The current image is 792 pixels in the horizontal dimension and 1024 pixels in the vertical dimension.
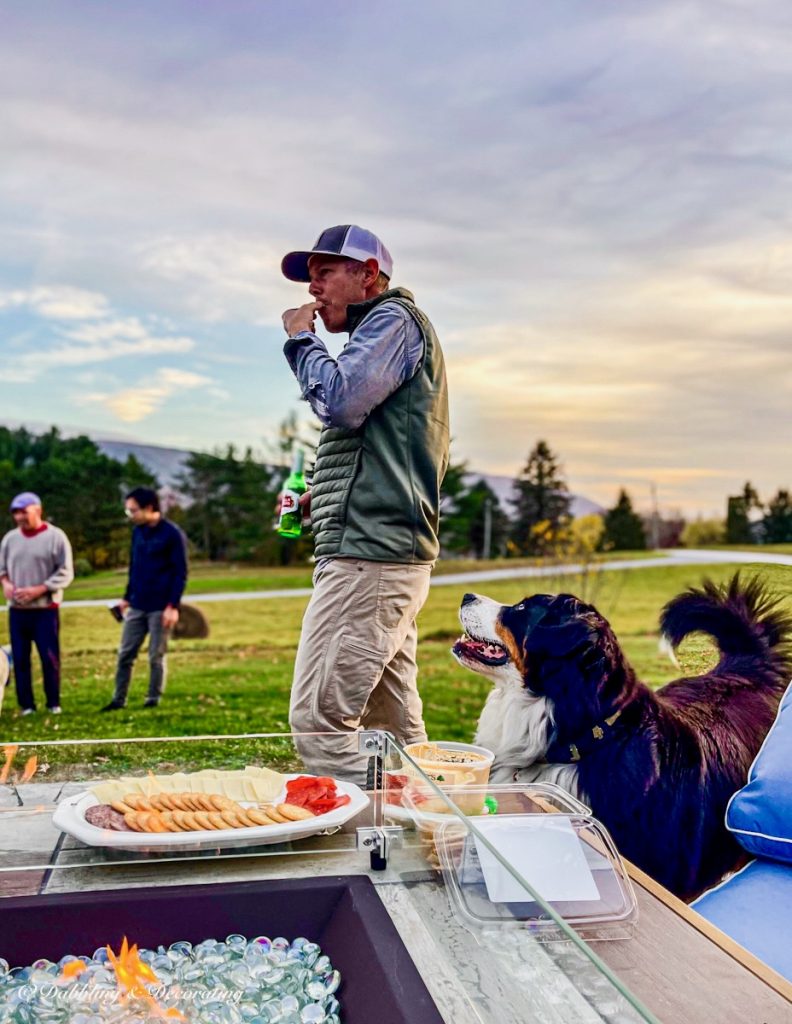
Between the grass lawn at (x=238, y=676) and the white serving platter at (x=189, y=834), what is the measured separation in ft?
0.48

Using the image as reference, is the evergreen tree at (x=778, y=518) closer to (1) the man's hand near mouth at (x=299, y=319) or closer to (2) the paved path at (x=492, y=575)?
(2) the paved path at (x=492, y=575)

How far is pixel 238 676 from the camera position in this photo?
10.3 metres

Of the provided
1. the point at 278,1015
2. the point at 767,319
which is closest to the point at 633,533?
the point at 767,319

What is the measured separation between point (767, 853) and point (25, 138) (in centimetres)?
982

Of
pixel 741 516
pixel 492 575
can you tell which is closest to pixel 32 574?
A: pixel 492 575

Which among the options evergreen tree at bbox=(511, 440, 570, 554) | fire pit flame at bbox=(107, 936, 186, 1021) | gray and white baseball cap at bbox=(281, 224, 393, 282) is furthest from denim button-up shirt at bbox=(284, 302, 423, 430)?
evergreen tree at bbox=(511, 440, 570, 554)

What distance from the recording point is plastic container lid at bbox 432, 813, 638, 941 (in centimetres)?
111

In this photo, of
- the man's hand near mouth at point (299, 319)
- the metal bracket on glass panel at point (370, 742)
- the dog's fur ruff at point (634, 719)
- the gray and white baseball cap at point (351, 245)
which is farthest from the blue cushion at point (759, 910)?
the gray and white baseball cap at point (351, 245)

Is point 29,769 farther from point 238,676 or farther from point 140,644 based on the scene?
point 238,676

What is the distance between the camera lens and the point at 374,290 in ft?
9.37

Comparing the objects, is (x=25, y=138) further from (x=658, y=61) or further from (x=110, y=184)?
(x=658, y=61)

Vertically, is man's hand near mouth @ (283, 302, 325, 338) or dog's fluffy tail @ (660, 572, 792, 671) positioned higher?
man's hand near mouth @ (283, 302, 325, 338)

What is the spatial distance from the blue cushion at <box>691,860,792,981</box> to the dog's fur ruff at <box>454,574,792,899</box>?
8.8 inches

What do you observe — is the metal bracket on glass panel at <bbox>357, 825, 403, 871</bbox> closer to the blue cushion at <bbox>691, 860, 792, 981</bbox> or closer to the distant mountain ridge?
the blue cushion at <bbox>691, 860, 792, 981</bbox>
